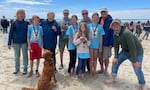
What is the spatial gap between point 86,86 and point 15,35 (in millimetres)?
2513

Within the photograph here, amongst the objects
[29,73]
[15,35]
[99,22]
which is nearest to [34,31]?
[15,35]

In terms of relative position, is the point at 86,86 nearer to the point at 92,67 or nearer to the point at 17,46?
the point at 92,67

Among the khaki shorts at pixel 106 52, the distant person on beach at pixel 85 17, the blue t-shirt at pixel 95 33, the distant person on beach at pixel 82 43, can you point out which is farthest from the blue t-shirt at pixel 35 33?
the khaki shorts at pixel 106 52

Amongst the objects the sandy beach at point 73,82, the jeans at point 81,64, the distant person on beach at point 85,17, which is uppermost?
the distant person on beach at point 85,17

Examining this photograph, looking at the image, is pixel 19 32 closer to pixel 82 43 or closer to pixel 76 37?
pixel 76 37

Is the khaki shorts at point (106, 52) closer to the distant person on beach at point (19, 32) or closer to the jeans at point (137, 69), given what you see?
the jeans at point (137, 69)

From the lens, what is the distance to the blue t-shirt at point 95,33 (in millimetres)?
7422

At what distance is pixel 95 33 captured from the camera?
7453 mm

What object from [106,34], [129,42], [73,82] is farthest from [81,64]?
[129,42]

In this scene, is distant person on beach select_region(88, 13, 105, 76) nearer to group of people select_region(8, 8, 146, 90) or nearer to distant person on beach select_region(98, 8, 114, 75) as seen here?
group of people select_region(8, 8, 146, 90)

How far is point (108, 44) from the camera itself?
7605mm

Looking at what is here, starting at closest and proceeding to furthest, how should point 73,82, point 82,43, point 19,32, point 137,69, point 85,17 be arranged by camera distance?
point 137,69 < point 82,43 < point 73,82 < point 85,17 < point 19,32

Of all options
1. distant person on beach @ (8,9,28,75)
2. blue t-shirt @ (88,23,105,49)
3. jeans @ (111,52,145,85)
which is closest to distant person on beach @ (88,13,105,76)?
blue t-shirt @ (88,23,105,49)

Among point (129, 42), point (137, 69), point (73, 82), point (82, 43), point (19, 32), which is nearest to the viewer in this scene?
point (129, 42)
